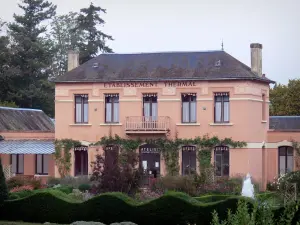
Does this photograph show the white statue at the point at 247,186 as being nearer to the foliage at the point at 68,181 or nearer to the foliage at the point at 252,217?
the foliage at the point at 68,181

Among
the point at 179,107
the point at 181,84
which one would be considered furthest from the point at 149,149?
the point at 181,84

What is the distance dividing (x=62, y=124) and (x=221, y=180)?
1123 centimetres

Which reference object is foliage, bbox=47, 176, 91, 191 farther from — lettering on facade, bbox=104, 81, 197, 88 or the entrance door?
lettering on facade, bbox=104, 81, 197, 88

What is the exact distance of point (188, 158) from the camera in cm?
4319

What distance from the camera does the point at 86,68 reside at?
1825 inches

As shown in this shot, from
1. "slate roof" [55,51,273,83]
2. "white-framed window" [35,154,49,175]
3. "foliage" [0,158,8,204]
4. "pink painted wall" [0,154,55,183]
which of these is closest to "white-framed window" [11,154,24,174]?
"pink painted wall" [0,154,55,183]

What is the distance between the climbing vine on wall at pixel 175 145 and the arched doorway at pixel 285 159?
10.3ft

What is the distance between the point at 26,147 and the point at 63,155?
7.99 feet

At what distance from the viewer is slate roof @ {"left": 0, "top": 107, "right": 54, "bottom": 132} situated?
49.3m

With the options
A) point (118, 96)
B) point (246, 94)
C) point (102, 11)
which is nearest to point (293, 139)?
point (246, 94)

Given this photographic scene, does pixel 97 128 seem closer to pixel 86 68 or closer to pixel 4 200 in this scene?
pixel 86 68

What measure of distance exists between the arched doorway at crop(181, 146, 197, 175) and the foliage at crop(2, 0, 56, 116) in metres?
24.6

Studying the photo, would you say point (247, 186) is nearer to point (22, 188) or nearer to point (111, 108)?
point (111, 108)

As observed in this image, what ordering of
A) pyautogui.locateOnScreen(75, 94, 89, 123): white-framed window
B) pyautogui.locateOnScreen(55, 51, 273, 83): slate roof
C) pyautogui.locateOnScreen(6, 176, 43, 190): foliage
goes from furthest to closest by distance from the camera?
1. pyautogui.locateOnScreen(75, 94, 89, 123): white-framed window
2. pyautogui.locateOnScreen(55, 51, 273, 83): slate roof
3. pyautogui.locateOnScreen(6, 176, 43, 190): foliage
